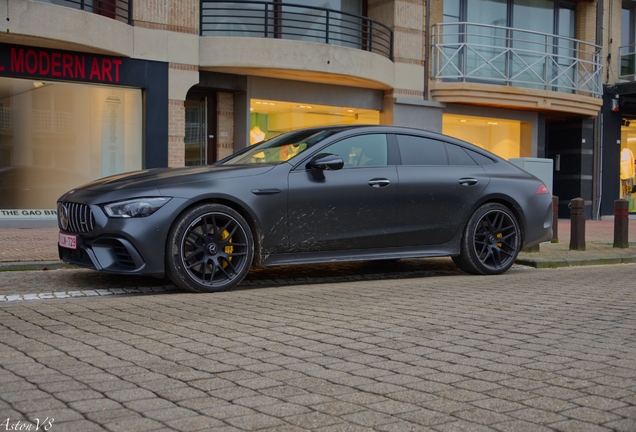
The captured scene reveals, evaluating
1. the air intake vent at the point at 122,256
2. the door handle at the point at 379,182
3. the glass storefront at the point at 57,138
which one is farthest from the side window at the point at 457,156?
the glass storefront at the point at 57,138

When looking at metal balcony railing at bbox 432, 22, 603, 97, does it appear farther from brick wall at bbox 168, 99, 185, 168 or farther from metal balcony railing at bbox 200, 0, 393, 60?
brick wall at bbox 168, 99, 185, 168

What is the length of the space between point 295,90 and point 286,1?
2.11 metres

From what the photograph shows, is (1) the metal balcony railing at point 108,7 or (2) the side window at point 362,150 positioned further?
(1) the metal balcony railing at point 108,7

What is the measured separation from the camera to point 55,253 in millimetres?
9453

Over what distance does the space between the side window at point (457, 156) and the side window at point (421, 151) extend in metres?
0.07

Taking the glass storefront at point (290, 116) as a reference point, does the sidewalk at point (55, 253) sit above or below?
below

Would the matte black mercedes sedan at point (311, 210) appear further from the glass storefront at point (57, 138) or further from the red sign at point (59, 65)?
the glass storefront at point (57, 138)

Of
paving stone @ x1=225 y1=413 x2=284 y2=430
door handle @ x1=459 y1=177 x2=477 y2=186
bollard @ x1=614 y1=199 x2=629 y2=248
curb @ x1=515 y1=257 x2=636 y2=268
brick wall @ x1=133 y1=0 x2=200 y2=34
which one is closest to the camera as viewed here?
paving stone @ x1=225 y1=413 x2=284 y2=430

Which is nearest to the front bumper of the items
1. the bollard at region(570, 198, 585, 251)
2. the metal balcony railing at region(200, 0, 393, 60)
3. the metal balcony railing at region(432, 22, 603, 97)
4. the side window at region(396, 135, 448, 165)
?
the side window at region(396, 135, 448, 165)

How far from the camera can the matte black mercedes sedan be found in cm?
661

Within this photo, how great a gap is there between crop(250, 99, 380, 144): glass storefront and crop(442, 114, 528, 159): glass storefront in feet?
9.48

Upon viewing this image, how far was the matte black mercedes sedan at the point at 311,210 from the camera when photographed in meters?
6.61

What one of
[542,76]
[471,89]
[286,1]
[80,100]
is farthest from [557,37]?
[80,100]

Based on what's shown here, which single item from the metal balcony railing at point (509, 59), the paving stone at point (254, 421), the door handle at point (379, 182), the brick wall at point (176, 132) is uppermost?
the metal balcony railing at point (509, 59)
